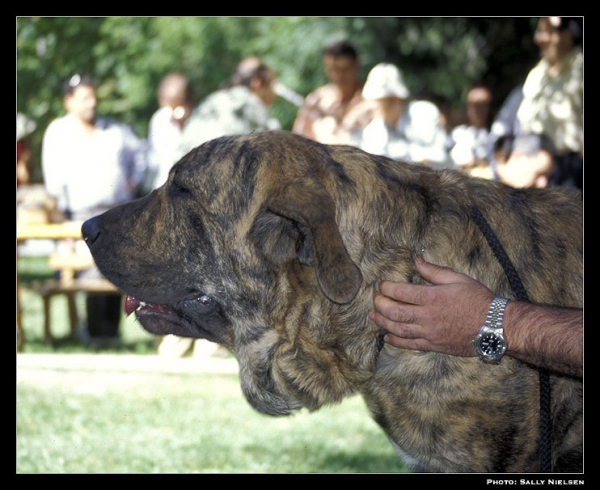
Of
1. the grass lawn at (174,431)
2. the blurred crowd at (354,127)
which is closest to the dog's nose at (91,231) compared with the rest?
the grass lawn at (174,431)

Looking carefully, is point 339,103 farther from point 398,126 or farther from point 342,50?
point 398,126

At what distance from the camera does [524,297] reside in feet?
10.2

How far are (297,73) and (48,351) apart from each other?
12294mm

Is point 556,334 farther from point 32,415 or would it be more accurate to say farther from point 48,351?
point 48,351

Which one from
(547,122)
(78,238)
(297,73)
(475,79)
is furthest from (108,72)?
(547,122)

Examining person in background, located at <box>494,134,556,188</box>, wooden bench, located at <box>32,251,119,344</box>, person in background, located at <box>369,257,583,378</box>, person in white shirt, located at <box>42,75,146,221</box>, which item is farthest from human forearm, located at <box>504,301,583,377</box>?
wooden bench, located at <box>32,251,119,344</box>

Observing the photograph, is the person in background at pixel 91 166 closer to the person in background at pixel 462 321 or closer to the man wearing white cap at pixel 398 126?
the man wearing white cap at pixel 398 126

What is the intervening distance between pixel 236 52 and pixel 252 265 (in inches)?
771

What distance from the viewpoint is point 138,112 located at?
21.3m

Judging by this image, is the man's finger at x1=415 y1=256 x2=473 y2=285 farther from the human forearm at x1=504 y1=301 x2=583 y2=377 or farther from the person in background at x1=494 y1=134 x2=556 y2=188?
the person in background at x1=494 y1=134 x2=556 y2=188

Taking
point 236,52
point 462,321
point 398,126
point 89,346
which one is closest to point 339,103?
point 398,126

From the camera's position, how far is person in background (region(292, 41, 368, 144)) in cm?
870

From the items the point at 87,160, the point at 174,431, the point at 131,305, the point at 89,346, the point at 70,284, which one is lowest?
the point at 89,346

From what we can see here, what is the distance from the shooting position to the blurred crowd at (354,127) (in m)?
7.75
